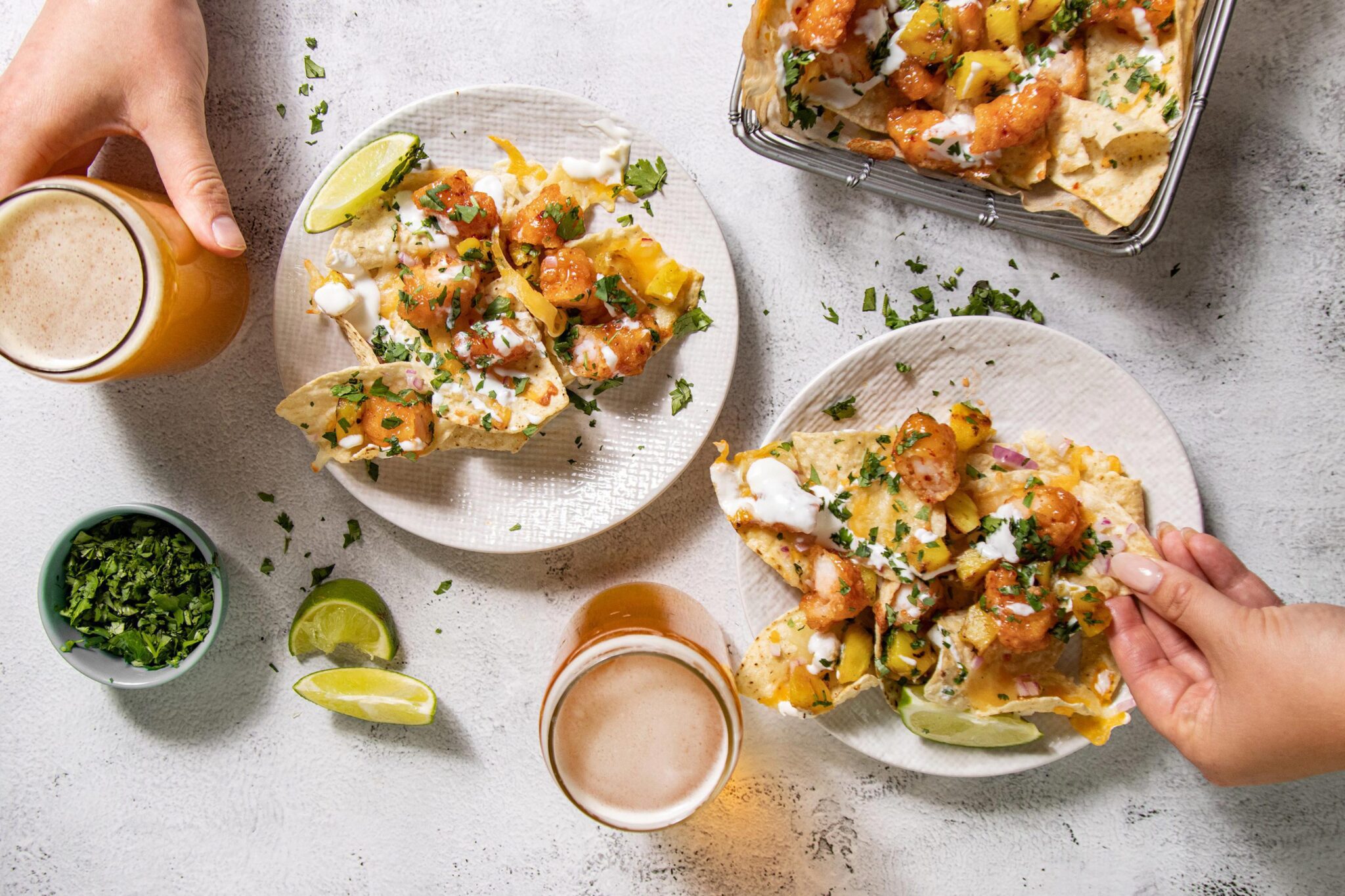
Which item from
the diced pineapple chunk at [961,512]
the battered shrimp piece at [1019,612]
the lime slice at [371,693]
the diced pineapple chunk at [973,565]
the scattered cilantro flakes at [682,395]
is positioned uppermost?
the scattered cilantro flakes at [682,395]

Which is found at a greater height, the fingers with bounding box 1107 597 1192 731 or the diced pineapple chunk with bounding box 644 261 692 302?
the diced pineapple chunk with bounding box 644 261 692 302

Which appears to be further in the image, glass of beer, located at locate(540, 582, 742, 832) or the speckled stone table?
the speckled stone table

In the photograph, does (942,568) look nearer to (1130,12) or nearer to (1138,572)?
(1138,572)

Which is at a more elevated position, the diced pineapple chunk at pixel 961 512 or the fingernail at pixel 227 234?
the fingernail at pixel 227 234

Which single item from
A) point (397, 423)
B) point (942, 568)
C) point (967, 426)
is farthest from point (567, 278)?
point (942, 568)

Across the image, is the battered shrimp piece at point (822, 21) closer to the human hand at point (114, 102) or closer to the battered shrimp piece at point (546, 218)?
the battered shrimp piece at point (546, 218)

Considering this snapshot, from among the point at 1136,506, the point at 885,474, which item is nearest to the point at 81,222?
the point at 885,474

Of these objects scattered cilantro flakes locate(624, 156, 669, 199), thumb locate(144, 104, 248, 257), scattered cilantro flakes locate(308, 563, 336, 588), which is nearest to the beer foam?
thumb locate(144, 104, 248, 257)

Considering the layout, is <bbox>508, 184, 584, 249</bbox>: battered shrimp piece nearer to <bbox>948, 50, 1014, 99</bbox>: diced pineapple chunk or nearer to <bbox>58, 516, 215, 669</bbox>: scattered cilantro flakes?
<bbox>948, 50, 1014, 99</bbox>: diced pineapple chunk

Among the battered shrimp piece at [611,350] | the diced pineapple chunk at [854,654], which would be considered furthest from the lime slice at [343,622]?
the diced pineapple chunk at [854,654]
